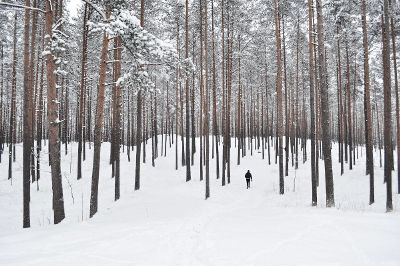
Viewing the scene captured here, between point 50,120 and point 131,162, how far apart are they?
20289 mm

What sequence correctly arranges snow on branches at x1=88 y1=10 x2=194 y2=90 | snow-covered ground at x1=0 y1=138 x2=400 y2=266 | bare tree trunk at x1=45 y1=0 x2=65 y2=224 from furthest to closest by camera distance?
bare tree trunk at x1=45 y1=0 x2=65 y2=224, snow on branches at x1=88 y1=10 x2=194 y2=90, snow-covered ground at x1=0 y1=138 x2=400 y2=266

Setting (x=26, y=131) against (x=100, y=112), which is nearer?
(x=100, y=112)

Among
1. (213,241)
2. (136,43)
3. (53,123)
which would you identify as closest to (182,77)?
(136,43)

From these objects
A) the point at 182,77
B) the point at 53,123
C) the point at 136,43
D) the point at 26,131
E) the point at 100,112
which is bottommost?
the point at 26,131

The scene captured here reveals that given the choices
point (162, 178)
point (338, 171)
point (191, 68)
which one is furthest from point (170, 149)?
point (191, 68)

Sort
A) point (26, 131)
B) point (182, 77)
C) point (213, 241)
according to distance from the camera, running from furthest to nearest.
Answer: point (182, 77)
point (26, 131)
point (213, 241)

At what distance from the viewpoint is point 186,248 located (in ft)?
21.6

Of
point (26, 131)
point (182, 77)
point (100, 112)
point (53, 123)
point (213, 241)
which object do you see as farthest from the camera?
point (182, 77)

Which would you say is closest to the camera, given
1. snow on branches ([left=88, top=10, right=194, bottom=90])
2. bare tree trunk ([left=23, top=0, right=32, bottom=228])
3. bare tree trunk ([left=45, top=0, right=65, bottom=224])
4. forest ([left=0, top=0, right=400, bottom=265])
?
snow on branches ([left=88, top=10, right=194, bottom=90])

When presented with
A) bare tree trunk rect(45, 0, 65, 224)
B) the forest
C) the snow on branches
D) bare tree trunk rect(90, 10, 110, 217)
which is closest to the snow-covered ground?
bare tree trunk rect(45, 0, 65, 224)

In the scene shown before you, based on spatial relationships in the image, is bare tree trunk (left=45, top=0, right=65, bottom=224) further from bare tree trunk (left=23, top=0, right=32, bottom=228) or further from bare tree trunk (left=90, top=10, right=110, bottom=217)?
bare tree trunk (left=23, top=0, right=32, bottom=228)

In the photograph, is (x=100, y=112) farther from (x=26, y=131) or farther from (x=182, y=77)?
(x=182, y=77)

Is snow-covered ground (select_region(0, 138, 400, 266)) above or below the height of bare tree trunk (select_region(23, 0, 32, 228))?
below

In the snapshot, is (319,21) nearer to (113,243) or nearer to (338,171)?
(113,243)
